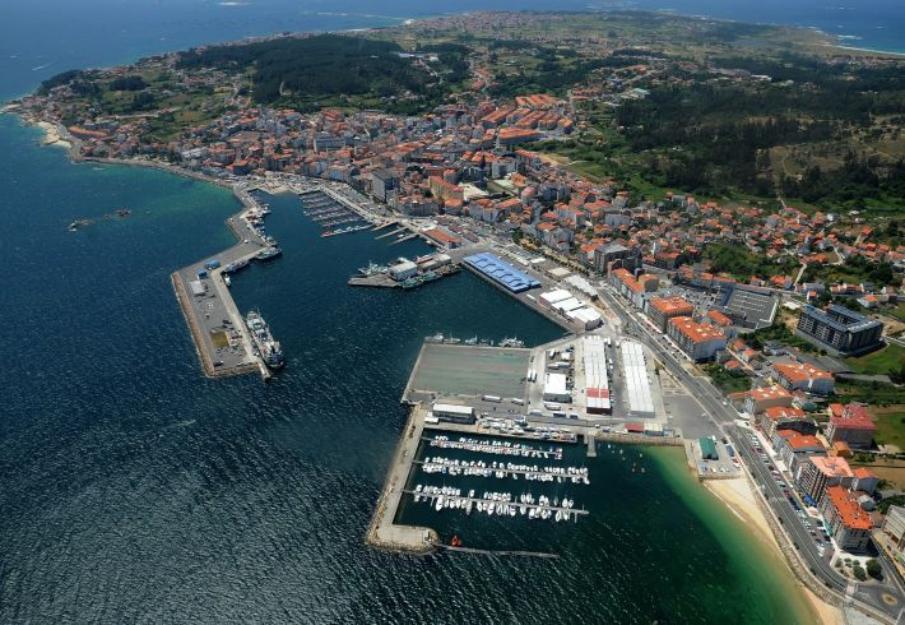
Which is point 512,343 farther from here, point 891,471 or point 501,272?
point 891,471

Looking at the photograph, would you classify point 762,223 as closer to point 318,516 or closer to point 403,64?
point 318,516

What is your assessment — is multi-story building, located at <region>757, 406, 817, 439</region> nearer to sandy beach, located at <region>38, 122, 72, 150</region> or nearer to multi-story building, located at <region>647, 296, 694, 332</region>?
multi-story building, located at <region>647, 296, 694, 332</region>

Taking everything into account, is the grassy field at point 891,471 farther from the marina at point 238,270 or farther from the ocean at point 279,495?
the marina at point 238,270

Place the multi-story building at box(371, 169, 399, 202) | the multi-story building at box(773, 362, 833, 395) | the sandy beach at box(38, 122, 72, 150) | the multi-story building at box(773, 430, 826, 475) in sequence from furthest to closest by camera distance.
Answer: the sandy beach at box(38, 122, 72, 150), the multi-story building at box(371, 169, 399, 202), the multi-story building at box(773, 362, 833, 395), the multi-story building at box(773, 430, 826, 475)

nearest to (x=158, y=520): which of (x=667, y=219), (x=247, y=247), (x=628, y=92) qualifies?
(x=247, y=247)

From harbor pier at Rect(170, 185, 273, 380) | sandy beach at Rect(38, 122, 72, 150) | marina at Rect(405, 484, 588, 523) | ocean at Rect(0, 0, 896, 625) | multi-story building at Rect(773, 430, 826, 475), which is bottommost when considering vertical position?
ocean at Rect(0, 0, 896, 625)


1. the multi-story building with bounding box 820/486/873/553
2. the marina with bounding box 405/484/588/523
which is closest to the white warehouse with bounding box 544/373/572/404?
the marina with bounding box 405/484/588/523

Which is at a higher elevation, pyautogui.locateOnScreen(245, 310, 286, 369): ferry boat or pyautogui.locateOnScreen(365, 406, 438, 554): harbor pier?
pyautogui.locateOnScreen(245, 310, 286, 369): ferry boat

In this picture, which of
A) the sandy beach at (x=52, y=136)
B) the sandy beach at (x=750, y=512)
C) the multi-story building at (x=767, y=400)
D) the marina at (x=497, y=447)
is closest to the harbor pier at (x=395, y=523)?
the marina at (x=497, y=447)
